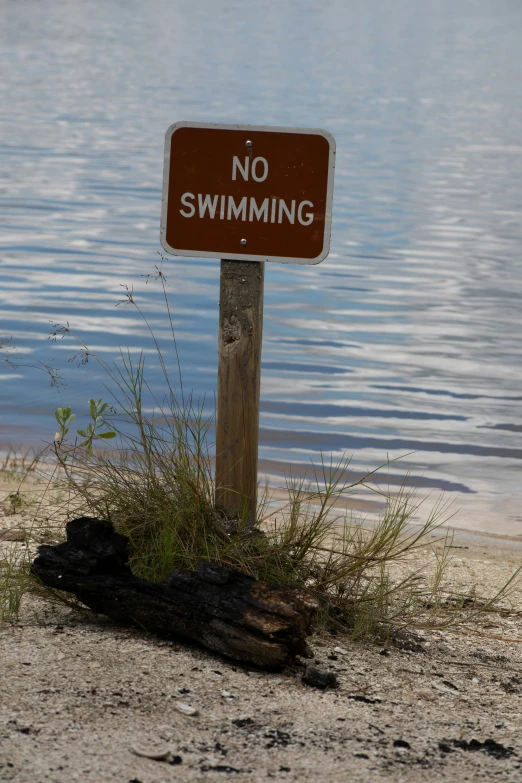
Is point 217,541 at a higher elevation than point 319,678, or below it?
higher

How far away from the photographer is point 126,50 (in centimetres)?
11169

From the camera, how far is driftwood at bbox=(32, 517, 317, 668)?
353 cm

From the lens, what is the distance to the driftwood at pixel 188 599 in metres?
3.53

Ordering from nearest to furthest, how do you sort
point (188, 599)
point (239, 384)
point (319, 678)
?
point (319, 678), point (188, 599), point (239, 384)

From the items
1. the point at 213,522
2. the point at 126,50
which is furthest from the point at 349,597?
the point at 126,50

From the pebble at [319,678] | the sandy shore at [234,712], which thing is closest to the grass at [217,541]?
the sandy shore at [234,712]

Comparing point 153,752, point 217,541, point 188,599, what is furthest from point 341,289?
point 153,752

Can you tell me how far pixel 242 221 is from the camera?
13.7ft

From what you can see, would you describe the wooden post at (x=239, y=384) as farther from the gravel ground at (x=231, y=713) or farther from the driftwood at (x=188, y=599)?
the gravel ground at (x=231, y=713)

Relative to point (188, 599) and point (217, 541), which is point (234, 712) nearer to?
point (188, 599)

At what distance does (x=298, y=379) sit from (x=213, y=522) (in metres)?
5.58

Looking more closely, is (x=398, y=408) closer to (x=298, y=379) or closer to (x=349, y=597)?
(x=298, y=379)

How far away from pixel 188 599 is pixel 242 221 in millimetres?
1497

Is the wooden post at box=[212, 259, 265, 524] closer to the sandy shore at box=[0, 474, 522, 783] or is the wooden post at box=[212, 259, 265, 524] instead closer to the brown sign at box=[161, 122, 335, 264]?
the brown sign at box=[161, 122, 335, 264]
